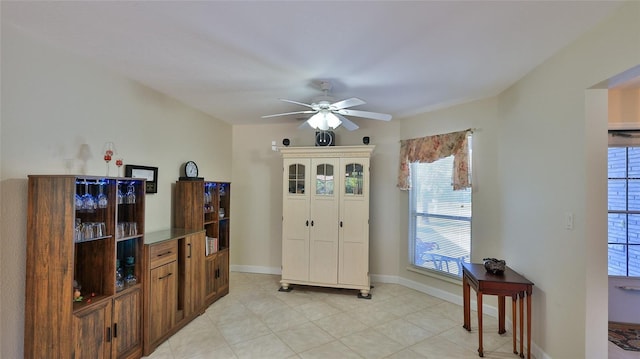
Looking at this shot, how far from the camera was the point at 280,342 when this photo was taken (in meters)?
2.70

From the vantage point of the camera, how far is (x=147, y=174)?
3049 millimetres

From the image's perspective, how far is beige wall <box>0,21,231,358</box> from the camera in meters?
1.87

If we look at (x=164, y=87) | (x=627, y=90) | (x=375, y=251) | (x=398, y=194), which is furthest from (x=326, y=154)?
(x=627, y=90)

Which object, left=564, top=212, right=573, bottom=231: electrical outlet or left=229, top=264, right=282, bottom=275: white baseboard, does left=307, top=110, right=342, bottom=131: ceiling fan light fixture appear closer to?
left=564, top=212, right=573, bottom=231: electrical outlet

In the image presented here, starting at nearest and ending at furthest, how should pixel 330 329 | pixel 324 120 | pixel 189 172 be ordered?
1. pixel 324 120
2. pixel 330 329
3. pixel 189 172

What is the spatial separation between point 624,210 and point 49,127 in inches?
207

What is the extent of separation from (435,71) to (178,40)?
207 cm

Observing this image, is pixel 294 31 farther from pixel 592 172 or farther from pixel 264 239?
pixel 264 239

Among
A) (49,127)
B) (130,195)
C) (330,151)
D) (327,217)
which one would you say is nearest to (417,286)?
(327,217)

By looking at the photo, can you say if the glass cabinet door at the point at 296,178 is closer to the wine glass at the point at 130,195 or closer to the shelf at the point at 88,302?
the wine glass at the point at 130,195

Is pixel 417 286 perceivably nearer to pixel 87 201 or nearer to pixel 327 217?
pixel 327 217

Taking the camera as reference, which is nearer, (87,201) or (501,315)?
(87,201)

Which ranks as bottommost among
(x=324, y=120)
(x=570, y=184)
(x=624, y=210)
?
(x=624, y=210)

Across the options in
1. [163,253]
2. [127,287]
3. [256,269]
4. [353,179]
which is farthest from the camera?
[256,269]
